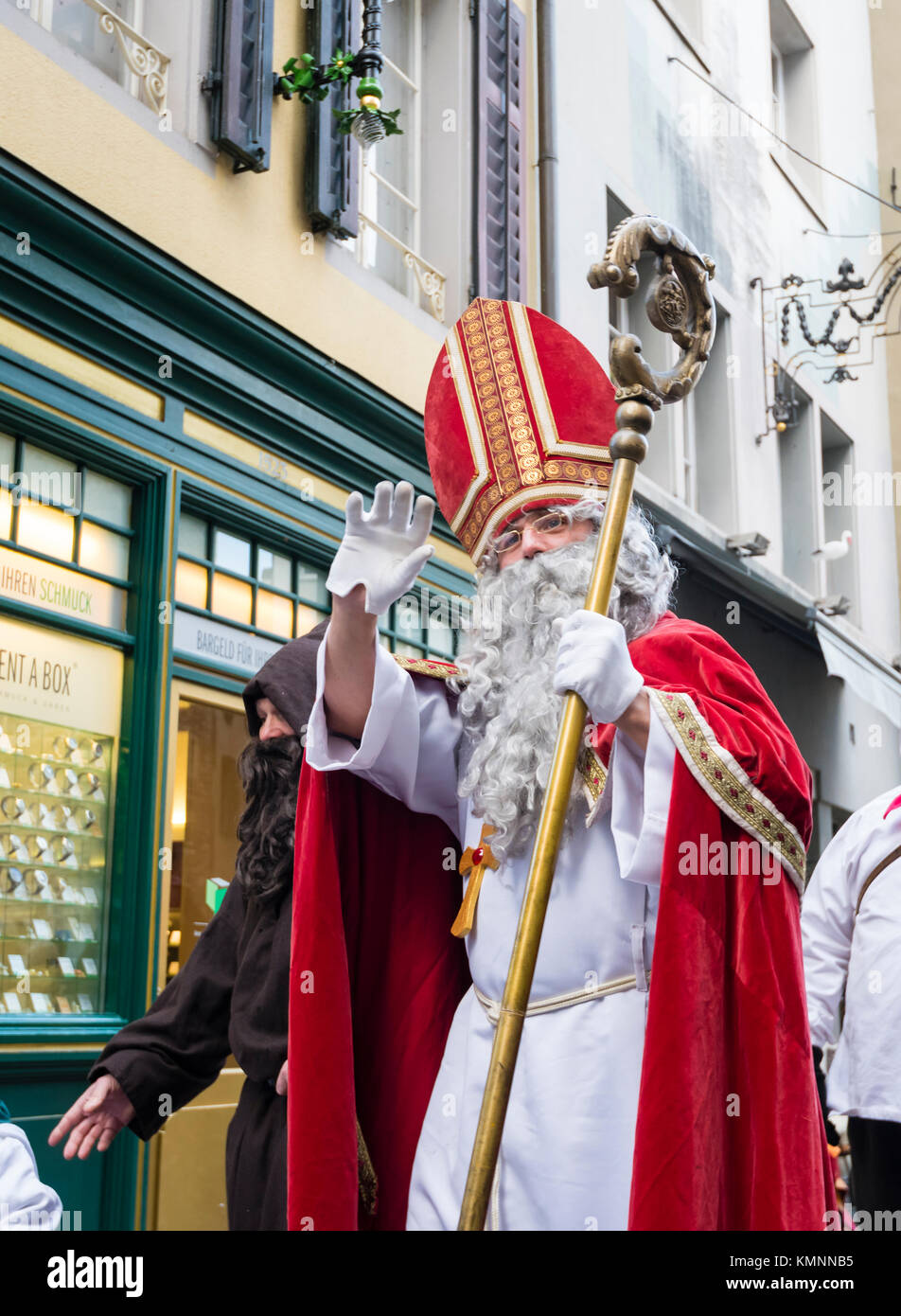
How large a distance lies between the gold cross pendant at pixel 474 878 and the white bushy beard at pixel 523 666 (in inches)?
1.2

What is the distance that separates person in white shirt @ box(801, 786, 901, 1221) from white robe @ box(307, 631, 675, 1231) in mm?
1739

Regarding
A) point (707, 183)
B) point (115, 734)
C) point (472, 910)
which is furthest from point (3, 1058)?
point (707, 183)

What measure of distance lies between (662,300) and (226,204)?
13.0 feet

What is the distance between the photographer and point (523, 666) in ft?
10.4

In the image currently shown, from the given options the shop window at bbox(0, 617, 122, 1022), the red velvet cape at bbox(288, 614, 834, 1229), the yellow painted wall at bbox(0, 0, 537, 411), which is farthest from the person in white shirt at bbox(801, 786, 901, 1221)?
the yellow painted wall at bbox(0, 0, 537, 411)

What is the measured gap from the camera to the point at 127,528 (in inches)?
235

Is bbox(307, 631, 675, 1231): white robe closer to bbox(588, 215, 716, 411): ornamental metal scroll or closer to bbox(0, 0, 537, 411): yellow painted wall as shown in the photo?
bbox(588, 215, 716, 411): ornamental metal scroll

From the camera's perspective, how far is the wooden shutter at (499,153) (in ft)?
28.2

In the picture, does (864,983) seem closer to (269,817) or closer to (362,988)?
(269,817)

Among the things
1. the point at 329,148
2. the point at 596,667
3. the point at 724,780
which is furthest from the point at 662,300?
the point at 329,148

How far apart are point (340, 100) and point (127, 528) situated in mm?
2636

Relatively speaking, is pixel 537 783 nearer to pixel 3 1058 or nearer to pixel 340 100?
pixel 3 1058

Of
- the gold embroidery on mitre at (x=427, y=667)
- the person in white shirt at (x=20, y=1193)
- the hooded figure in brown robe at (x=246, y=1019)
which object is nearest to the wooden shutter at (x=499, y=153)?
the hooded figure in brown robe at (x=246, y=1019)

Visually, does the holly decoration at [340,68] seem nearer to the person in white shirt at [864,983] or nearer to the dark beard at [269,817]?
the dark beard at [269,817]
